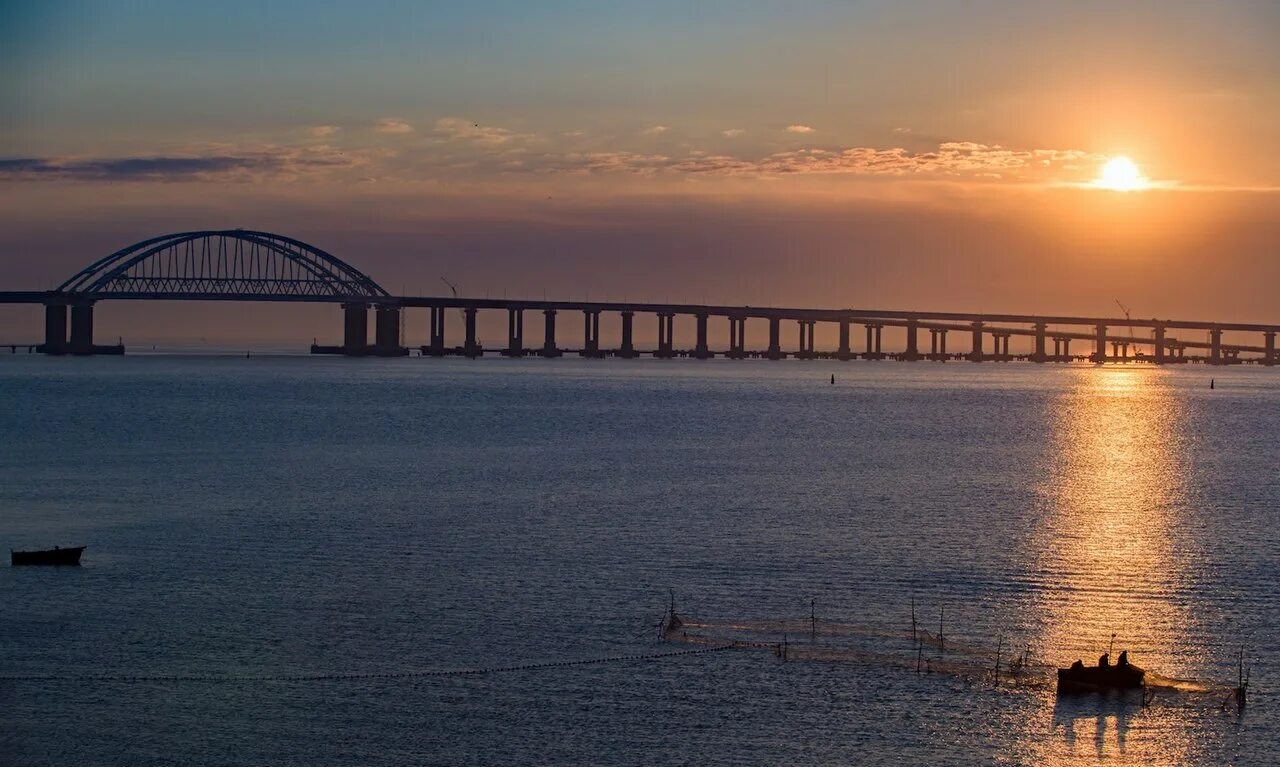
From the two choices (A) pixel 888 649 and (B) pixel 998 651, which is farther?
(A) pixel 888 649

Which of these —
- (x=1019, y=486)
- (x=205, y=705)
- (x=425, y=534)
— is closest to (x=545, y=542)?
(x=425, y=534)

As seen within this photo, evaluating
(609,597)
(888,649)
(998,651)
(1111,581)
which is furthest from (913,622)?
(1111,581)

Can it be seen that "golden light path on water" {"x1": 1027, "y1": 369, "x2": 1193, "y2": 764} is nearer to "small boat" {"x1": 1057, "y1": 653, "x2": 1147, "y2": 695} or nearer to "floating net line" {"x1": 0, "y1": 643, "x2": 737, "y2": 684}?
"small boat" {"x1": 1057, "y1": 653, "x2": 1147, "y2": 695}

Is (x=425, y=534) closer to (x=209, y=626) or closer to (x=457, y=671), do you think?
(x=209, y=626)

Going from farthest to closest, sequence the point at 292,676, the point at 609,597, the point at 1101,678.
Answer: the point at 609,597, the point at 292,676, the point at 1101,678

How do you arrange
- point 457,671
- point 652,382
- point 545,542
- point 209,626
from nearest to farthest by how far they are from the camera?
point 457,671 < point 209,626 < point 545,542 < point 652,382

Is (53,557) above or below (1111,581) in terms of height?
above

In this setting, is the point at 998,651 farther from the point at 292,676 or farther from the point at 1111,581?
the point at 292,676
